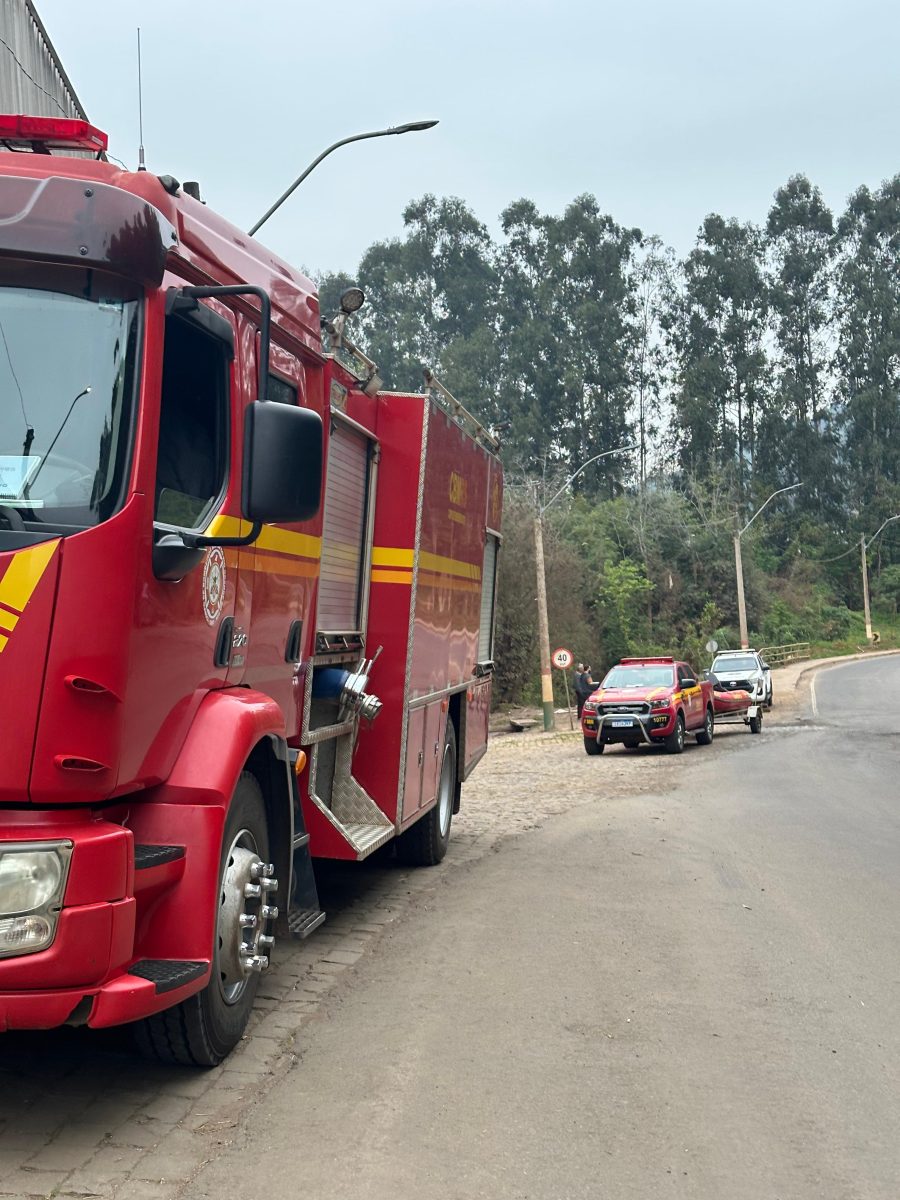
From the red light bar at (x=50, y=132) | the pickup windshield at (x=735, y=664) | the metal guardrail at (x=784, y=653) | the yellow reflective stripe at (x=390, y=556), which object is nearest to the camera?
the red light bar at (x=50, y=132)

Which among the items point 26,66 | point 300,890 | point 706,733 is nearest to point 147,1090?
point 300,890

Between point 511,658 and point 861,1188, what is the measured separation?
121 feet

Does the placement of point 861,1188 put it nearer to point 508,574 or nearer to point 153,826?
point 153,826

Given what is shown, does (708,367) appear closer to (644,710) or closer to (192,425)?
(644,710)

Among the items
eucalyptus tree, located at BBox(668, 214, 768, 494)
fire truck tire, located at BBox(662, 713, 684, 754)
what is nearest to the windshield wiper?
fire truck tire, located at BBox(662, 713, 684, 754)

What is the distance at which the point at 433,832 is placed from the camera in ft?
33.0

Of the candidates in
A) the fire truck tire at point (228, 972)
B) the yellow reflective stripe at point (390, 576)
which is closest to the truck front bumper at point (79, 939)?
the fire truck tire at point (228, 972)

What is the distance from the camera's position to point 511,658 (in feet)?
134

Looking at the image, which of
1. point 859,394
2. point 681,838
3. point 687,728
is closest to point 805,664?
point 859,394

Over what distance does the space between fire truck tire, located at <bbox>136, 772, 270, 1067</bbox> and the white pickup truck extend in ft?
90.7

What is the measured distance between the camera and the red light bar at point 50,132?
15.3ft

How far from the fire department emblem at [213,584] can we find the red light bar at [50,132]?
4.83 feet

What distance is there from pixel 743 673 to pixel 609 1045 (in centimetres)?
2978

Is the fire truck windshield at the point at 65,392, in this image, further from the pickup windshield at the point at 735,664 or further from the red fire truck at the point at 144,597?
the pickup windshield at the point at 735,664
